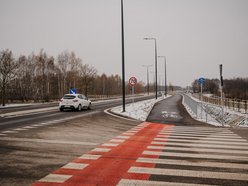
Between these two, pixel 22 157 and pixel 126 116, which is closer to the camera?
pixel 22 157

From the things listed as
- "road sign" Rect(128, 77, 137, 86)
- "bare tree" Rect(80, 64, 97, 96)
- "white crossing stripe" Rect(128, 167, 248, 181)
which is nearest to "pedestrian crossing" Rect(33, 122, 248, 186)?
"white crossing stripe" Rect(128, 167, 248, 181)

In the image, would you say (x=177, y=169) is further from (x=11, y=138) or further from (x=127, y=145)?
(x=11, y=138)

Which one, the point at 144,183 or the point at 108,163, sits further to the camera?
the point at 108,163

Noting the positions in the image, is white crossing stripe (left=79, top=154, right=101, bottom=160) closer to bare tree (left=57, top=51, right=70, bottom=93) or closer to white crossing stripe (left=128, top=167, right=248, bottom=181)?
white crossing stripe (left=128, top=167, right=248, bottom=181)

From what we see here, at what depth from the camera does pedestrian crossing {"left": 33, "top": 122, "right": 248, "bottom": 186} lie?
4.69m

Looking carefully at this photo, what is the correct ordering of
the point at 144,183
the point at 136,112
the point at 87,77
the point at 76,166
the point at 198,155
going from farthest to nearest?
the point at 87,77
the point at 136,112
the point at 198,155
the point at 76,166
the point at 144,183

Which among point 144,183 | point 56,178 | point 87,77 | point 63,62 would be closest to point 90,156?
point 56,178

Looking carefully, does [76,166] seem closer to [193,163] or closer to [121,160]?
[121,160]

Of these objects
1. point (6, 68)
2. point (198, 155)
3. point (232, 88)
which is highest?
point (6, 68)

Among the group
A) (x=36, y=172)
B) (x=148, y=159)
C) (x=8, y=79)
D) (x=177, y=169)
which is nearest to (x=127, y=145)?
(x=148, y=159)

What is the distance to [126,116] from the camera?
55.6ft

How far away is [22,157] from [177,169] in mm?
3875

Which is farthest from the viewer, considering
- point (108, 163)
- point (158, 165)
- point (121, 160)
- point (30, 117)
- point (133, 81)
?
point (133, 81)

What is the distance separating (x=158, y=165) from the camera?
5707 millimetres
